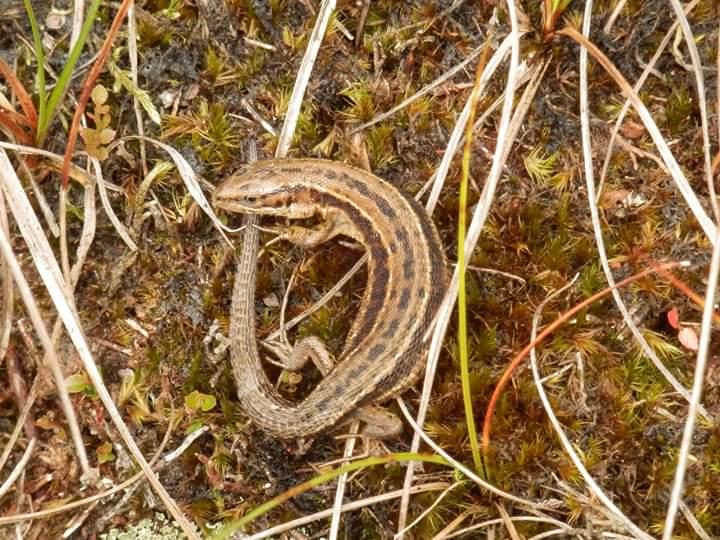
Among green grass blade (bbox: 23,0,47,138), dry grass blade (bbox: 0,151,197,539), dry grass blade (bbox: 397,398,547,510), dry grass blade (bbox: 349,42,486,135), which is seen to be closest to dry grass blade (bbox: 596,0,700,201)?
dry grass blade (bbox: 349,42,486,135)

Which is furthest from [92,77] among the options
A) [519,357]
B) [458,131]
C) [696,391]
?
[696,391]

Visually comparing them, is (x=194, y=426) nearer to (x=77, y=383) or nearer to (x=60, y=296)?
(x=77, y=383)

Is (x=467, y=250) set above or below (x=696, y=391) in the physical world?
below

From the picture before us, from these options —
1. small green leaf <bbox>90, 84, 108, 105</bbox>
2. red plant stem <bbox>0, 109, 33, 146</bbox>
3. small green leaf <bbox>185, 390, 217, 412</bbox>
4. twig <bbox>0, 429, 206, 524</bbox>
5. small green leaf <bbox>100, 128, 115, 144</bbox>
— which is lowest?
twig <bbox>0, 429, 206, 524</bbox>

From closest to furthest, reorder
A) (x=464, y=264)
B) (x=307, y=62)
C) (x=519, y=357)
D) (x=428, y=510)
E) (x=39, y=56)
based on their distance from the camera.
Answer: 1. (x=464, y=264)
2. (x=519, y=357)
3. (x=39, y=56)
4. (x=428, y=510)
5. (x=307, y=62)

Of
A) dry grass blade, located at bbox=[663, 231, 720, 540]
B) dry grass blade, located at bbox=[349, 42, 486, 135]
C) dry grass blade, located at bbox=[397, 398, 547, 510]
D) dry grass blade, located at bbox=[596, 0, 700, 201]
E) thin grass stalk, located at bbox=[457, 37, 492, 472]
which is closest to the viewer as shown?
dry grass blade, located at bbox=[663, 231, 720, 540]

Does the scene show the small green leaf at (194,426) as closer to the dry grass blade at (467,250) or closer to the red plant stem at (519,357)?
the dry grass blade at (467,250)

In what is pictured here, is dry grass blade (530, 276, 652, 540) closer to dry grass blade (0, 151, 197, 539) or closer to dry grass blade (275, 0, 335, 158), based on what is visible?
dry grass blade (275, 0, 335, 158)

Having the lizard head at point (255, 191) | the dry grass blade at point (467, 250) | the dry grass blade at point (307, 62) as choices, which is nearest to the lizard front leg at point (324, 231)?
the lizard head at point (255, 191)
